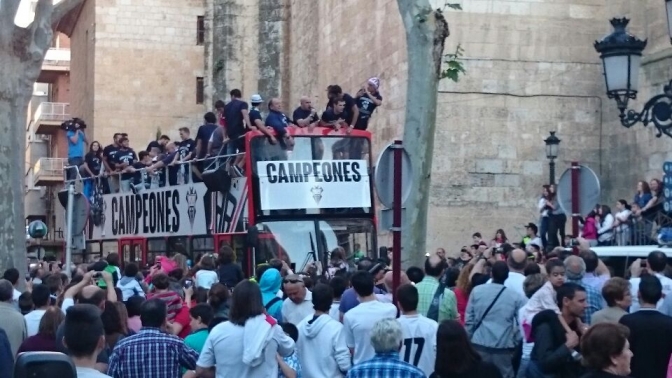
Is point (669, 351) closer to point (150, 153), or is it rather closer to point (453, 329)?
point (453, 329)

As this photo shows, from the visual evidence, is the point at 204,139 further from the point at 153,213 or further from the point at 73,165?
the point at 73,165

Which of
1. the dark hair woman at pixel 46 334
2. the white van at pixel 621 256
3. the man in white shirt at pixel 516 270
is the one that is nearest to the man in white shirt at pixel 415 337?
the man in white shirt at pixel 516 270

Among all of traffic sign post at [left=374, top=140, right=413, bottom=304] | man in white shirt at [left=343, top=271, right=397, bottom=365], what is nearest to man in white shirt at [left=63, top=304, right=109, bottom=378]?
man in white shirt at [left=343, top=271, right=397, bottom=365]

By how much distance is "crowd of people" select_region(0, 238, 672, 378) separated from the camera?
6605 millimetres

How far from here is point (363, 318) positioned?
8.78 m

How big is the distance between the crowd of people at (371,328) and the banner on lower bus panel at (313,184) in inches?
243

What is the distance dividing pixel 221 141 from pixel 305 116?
49.6 inches

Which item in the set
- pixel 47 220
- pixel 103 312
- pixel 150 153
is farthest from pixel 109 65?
pixel 103 312

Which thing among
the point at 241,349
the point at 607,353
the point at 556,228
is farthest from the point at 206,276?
the point at 556,228

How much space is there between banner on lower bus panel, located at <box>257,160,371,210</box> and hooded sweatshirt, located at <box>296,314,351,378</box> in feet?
27.2

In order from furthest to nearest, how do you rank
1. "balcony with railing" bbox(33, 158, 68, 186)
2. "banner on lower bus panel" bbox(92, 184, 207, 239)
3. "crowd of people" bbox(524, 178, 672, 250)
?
"balcony with railing" bbox(33, 158, 68, 186)
"crowd of people" bbox(524, 178, 672, 250)
"banner on lower bus panel" bbox(92, 184, 207, 239)

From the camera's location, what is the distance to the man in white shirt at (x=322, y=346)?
8.55 meters

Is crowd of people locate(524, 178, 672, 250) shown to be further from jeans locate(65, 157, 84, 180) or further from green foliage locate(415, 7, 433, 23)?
jeans locate(65, 157, 84, 180)

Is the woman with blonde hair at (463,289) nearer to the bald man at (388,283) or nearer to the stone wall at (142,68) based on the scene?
the bald man at (388,283)
